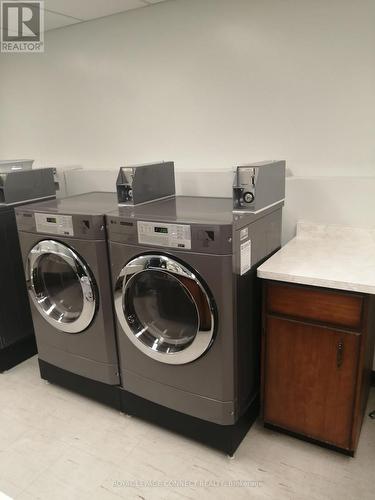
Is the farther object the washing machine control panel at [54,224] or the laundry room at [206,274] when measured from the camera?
the washing machine control panel at [54,224]

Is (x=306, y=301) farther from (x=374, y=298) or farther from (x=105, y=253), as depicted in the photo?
(x=105, y=253)

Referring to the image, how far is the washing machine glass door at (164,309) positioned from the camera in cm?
177

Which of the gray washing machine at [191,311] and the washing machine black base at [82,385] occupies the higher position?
the gray washing machine at [191,311]

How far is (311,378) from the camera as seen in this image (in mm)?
1851

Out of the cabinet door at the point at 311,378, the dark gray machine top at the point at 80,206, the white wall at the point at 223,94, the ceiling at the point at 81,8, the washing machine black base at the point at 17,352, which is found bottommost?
the washing machine black base at the point at 17,352

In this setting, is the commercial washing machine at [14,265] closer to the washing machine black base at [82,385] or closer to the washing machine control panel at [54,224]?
the washing machine black base at [82,385]

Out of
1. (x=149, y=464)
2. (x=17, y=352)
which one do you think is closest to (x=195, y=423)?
(x=149, y=464)

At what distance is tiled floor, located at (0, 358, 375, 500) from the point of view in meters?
1.76

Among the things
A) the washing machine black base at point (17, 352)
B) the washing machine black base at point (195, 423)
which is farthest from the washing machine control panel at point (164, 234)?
the washing machine black base at point (17, 352)

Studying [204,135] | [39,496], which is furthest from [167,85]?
[39,496]

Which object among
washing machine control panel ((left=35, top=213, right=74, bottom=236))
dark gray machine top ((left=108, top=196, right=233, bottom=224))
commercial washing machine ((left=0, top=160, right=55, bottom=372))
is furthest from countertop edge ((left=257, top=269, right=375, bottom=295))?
commercial washing machine ((left=0, top=160, right=55, bottom=372))

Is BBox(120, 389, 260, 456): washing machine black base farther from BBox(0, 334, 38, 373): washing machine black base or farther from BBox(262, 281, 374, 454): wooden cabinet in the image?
BBox(0, 334, 38, 373): washing machine black base

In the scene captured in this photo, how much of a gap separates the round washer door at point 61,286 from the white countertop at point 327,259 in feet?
3.12

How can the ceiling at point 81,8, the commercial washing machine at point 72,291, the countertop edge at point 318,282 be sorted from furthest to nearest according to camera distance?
the ceiling at point 81,8 < the commercial washing machine at point 72,291 < the countertop edge at point 318,282
